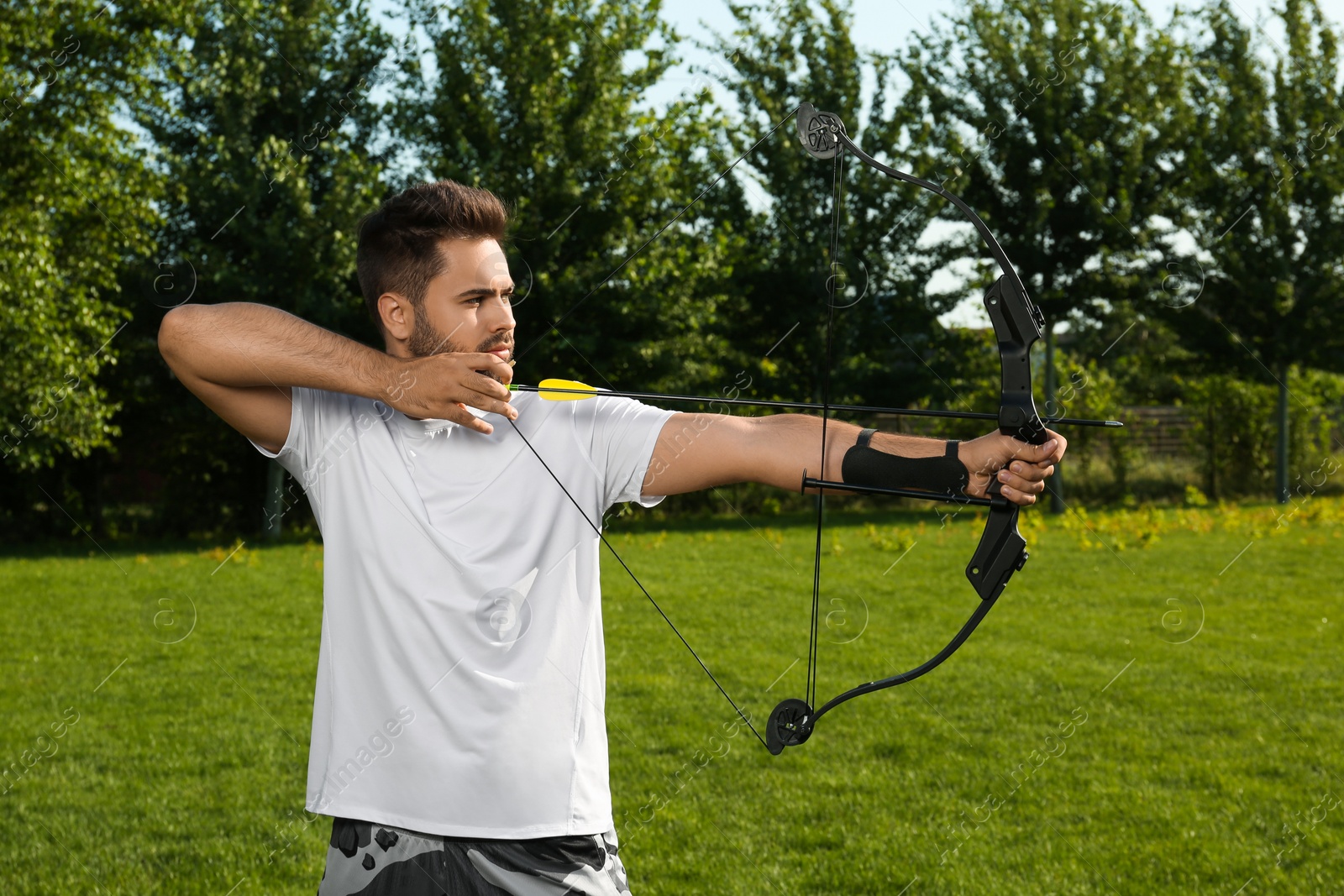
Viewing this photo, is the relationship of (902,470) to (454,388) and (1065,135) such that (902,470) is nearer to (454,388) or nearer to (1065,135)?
(454,388)

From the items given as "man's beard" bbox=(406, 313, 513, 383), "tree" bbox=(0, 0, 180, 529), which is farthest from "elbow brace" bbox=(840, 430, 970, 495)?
"tree" bbox=(0, 0, 180, 529)

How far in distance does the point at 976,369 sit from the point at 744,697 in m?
10.7

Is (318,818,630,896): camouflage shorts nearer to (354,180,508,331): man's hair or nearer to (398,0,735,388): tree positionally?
(354,180,508,331): man's hair

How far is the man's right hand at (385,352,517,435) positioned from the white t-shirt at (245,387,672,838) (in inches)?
2.8

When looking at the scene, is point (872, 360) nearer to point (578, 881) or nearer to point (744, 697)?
point (744, 697)

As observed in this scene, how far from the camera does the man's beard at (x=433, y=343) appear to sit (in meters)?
1.63

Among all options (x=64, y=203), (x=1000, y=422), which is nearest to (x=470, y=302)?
(x=1000, y=422)

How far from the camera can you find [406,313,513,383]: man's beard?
5.33ft

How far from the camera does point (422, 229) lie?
1652 millimetres

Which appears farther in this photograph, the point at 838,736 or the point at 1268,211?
the point at 1268,211

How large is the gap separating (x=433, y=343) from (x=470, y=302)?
8 centimetres

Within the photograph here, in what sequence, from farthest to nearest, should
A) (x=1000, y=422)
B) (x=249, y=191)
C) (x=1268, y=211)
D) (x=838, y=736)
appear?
(x=1268, y=211) < (x=249, y=191) < (x=838, y=736) < (x=1000, y=422)

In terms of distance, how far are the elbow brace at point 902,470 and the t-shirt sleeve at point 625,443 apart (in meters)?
0.27

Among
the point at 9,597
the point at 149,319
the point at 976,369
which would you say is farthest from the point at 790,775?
the point at 976,369
